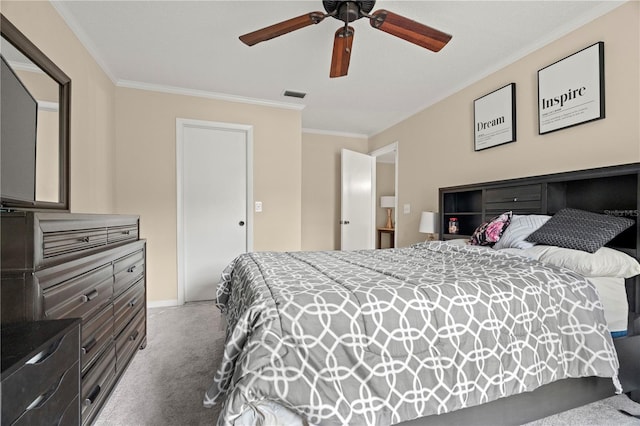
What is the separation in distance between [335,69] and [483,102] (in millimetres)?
1689

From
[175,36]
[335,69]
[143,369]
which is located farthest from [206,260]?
[335,69]

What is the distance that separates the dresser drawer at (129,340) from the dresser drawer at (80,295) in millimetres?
370

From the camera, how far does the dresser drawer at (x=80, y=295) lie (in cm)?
103

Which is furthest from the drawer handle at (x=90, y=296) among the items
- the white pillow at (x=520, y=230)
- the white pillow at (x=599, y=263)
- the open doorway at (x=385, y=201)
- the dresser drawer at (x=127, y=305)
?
the open doorway at (x=385, y=201)

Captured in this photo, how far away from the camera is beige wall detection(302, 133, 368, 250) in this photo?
5047 millimetres

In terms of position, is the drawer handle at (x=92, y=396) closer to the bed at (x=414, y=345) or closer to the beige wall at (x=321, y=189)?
the bed at (x=414, y=345)

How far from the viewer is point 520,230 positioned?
210cm

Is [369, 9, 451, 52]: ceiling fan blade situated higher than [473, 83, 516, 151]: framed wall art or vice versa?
[369, 9, 451, 52]: ceiling fan blade

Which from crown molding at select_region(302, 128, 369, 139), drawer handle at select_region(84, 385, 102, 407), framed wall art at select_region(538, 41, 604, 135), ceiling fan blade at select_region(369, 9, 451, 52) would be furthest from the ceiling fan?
crown molding at select_region(302, 128, 369, 139)

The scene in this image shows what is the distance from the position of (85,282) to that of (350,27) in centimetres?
205

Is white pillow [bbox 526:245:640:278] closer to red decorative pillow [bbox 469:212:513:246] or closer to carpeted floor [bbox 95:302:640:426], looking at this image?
red decorative pillow [bbox 469:212:513:246]

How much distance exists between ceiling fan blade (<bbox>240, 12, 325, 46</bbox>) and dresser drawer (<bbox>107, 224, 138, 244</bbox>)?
1.46 m

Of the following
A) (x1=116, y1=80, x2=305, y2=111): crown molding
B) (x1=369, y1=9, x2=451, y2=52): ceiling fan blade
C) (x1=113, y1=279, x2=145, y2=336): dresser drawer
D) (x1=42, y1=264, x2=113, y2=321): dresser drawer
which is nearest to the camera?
(x1=42, y1=264, x2=113, y2=321): dresser drawer

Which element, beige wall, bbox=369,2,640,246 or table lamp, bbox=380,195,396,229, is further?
table lamp, bbox=380,195,396,229
